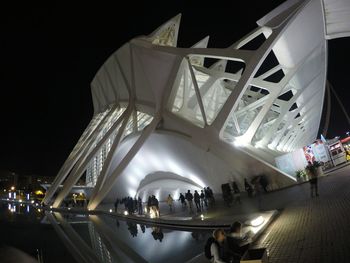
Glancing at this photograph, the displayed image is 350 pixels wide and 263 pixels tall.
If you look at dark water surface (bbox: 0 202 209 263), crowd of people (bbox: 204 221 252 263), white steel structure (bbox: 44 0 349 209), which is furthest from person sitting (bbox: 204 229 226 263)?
white steel structure (bbox: 44 0 349 209)

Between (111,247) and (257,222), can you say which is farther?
(111,247)

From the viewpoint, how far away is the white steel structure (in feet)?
45.0

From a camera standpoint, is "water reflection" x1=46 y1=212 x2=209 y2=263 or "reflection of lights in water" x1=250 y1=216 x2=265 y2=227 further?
"reflection of lights in water" x1=250 y1=216 x2=265 y2=227

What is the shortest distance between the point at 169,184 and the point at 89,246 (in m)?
16.5

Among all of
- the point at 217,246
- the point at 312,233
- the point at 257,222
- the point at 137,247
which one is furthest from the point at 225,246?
the point at 137,247

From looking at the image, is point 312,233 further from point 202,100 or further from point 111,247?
point 202,100

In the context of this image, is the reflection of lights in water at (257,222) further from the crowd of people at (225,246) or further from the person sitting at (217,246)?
the person sitting at (217,246)

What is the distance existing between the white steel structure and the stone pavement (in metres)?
5.29

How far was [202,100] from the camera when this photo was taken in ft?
54.1

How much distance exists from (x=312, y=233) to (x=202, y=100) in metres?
11.0

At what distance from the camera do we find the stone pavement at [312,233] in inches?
192

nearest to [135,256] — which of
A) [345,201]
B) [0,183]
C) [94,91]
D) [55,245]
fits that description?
[55,245]

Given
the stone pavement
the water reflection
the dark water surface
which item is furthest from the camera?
the dark water surface

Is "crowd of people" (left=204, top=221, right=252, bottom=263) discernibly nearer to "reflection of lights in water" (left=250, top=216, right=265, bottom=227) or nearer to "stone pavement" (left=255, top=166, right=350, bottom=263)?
"stone pavement" (left=255, top=166, right=350, bottom=263)
